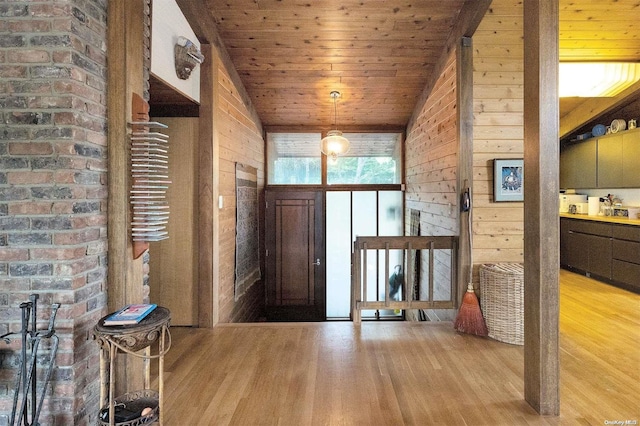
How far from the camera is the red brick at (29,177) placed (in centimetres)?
179

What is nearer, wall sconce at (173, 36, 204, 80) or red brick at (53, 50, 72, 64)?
red brick at (53, 50, 72, 64)

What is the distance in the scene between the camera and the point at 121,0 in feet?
6.76

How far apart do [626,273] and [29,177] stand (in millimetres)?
6206

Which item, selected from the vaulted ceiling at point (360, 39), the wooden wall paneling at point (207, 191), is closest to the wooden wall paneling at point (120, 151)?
the vaulted ceiling at point (360, 39)

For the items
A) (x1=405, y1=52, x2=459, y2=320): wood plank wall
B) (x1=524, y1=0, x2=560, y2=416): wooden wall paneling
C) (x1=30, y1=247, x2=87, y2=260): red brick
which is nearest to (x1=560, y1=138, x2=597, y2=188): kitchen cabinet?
(x1=405, y1=52, x2=459, y2=320): wood plank wall

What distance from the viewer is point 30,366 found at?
171cm

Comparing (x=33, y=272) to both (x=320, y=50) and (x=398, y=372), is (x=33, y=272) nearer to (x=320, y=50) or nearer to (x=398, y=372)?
(x=398, y=372)

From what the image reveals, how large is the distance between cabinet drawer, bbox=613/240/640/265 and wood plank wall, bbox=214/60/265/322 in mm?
4911

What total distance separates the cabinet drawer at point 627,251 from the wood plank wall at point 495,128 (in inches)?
93.2

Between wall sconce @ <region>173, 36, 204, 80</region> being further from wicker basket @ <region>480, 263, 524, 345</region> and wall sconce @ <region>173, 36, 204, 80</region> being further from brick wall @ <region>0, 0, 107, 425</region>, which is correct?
wicker basket @ <region>480, 263, 524, 345</region>

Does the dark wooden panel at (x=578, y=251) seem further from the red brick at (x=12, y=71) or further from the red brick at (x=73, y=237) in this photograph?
the red brick at (x=12, y=71)

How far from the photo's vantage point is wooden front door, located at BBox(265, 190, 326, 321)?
5.68m

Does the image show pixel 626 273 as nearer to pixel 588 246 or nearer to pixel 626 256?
pixel 626 256

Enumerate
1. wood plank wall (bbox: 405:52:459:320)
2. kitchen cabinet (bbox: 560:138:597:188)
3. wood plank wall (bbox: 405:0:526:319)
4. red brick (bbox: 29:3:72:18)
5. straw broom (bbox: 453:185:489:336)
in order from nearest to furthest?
1. red brick (bbox: 29:3:72:18)
2. straw broom (bbox: 453:185:489:336)
3. wood plank wall (bbox: 405:0:526:319)
4. wood plank wall (bbox: 405:52:459:320)
5. kitchen cabinet (bbox: 560:138:597:188)
